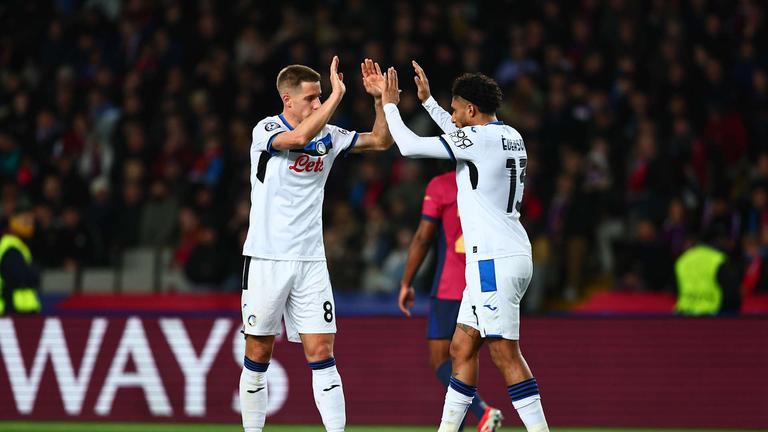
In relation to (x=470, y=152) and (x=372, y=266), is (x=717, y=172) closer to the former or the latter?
(x=372, y=266)

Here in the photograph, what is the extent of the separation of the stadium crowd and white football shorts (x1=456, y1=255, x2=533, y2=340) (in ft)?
23.0

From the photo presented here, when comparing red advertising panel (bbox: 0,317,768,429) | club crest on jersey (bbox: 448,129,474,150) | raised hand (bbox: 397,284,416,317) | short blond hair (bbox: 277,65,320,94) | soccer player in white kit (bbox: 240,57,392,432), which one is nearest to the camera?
club crest on jersey (bbox: 448,129,474,150)

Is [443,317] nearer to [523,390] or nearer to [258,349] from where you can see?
[523,390]

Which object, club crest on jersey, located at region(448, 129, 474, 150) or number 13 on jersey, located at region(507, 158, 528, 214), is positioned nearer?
club crest on jersey, located at region(448, 129, 474, 150)

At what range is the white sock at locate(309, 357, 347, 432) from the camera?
841 centimetres

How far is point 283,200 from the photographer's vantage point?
8484 millimetres

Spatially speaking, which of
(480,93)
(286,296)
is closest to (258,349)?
(286,296)

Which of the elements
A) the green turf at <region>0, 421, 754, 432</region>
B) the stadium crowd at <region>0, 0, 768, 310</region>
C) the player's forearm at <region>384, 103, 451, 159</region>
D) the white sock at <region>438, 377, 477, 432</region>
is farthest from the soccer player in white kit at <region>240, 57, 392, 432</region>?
the stadium crowd at <region>0, 0, 768, 310</region>

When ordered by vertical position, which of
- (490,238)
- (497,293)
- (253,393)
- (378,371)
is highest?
(490,238)

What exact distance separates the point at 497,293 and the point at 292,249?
4.31 ft

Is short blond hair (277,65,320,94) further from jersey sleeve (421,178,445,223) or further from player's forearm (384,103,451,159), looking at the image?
jersey sleeve (421,178,445,223)

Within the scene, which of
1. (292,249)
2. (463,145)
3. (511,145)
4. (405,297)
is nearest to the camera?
(463,145)

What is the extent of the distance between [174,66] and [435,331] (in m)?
10.0

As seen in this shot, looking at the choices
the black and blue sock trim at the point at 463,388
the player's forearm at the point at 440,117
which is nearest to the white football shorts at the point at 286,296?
the black and blue sock trim at the point at 463,388
